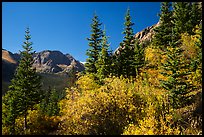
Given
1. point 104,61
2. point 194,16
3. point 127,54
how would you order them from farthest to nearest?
1. point 194,16
2. point 127,54
3. point 104,61

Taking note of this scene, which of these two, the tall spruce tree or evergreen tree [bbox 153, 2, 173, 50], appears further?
evergreen tree [bbox 153, 2, 173, 50]

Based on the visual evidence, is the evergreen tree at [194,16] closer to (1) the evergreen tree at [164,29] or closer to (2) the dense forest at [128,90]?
(2) the dense forest at [128,90]

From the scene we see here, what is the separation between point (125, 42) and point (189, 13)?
62.2 feet

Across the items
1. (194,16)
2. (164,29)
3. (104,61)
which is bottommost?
(104,61)

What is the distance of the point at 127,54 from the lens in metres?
51.5

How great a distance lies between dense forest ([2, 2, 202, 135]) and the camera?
26.5 metres

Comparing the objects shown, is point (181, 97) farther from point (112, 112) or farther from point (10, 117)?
point (10, 117)

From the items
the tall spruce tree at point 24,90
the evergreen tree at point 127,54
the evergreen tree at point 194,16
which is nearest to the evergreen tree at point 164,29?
the evergreen tree at point 194,16

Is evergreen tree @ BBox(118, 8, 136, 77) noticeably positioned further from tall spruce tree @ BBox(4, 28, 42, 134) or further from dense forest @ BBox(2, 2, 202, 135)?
tall spruce tree @ BBox(4, 28, 42, 134)

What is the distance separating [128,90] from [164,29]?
32.6 metres

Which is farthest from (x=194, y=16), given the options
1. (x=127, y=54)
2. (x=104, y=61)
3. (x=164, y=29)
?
Result: (x=104, y=61)

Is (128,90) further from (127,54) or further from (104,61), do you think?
(127,54)

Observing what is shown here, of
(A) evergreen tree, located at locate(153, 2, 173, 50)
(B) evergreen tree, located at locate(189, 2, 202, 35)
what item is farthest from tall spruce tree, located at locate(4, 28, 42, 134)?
(B) evergreen tree, located at locate(189, 2, 202, 35)

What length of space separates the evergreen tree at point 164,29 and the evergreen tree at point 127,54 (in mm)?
7667
